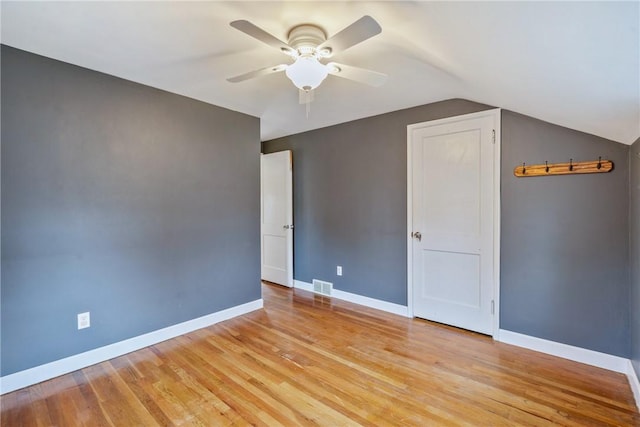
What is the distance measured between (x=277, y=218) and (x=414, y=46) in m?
3.18

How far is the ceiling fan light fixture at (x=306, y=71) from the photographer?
1.60 m

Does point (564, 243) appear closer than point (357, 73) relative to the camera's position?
No

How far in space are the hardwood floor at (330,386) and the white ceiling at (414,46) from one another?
5.73 feet

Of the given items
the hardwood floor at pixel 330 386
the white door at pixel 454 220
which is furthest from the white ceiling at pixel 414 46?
the hardwood floor at pixel 330 386

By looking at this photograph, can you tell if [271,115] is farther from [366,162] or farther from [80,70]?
[80,70]

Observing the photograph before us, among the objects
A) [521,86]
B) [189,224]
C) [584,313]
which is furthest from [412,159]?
[189,224]

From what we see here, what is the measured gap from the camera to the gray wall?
226 cm

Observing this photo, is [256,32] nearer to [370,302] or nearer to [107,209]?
[107,209]

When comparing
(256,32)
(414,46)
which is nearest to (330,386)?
(256,32)

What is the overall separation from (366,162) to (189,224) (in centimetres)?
211

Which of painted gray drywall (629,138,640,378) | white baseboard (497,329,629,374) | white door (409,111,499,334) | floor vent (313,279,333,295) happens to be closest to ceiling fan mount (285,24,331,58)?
white door (409,111,499,334)

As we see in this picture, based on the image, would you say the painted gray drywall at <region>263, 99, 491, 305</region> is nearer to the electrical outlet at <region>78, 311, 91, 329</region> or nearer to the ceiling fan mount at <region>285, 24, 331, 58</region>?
the ceiling fan mount at <region>285, 24, 331, 58</region>

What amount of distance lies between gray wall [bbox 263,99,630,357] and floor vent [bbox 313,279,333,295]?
17.8 inches

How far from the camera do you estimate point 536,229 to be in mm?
2555
